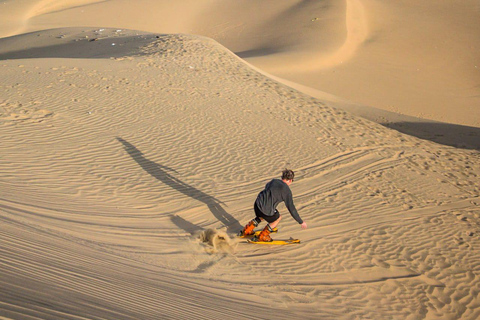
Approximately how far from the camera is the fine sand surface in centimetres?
467

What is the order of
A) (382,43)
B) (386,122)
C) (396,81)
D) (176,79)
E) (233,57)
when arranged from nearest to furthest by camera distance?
(176,79) → (386,122) → (233,57) → (396,81) → (382,43)

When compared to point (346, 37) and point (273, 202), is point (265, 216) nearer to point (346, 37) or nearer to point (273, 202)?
point (273, 202)

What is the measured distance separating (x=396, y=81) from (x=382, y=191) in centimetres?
1890

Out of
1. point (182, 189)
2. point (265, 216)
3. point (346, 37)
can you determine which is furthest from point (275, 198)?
point (346, 37)

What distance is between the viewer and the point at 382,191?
401 inches

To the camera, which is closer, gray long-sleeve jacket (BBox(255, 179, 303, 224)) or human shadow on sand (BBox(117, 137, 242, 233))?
gray long-sleeve jacket (BBox(255, 179, 303, 224))

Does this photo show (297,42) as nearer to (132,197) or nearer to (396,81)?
(396,81)

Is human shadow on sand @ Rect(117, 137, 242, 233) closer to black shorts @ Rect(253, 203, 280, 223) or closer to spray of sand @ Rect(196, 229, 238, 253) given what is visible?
spray of sand @ Rect(196, 229, 238, 253)

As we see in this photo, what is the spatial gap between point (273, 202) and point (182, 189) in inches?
109

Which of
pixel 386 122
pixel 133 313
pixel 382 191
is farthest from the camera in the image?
pixel 386 122

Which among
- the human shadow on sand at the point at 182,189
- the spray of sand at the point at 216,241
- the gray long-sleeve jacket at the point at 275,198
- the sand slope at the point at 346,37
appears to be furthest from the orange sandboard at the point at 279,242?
the sand slope at the point at 346,37

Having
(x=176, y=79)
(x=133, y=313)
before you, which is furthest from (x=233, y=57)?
(x=133, y=313)

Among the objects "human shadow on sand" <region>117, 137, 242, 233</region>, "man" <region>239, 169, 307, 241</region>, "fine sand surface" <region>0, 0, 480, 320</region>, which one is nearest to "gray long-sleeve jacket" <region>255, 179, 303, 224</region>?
"man" <region>239, 169, 307, 241</region>

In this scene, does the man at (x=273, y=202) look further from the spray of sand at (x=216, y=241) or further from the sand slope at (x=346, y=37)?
the sand slope at (x=346, y=37)
